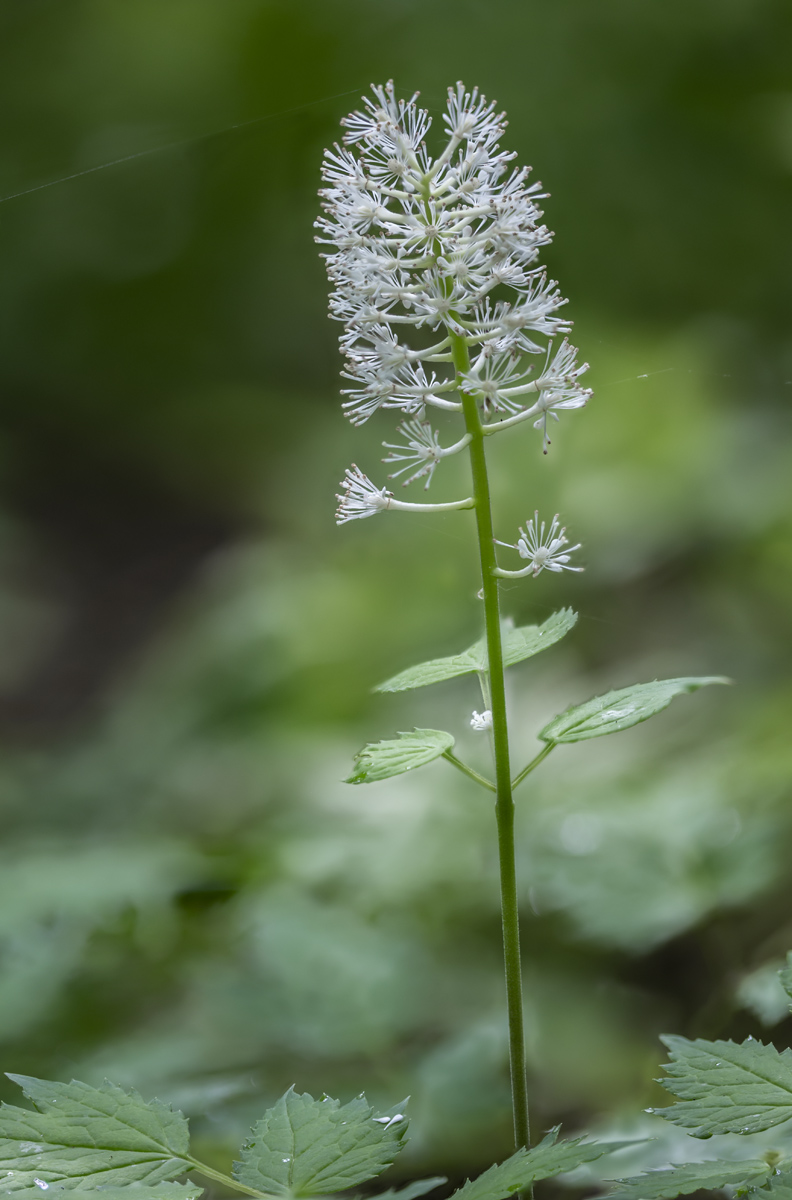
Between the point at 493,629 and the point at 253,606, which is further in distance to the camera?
the point at 253,606

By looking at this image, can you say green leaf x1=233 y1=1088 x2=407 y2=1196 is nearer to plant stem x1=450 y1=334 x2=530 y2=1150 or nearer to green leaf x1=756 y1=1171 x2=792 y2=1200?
plant stem x1=450 y1=334 x2=530 y2=1150

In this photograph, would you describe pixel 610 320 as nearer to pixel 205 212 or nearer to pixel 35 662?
pixel 205 212

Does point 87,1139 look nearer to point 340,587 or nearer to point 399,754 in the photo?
point 399,754

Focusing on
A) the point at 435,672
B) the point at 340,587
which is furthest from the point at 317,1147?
the point at 340,587

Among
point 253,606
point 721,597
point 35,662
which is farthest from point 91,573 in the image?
point 721,597

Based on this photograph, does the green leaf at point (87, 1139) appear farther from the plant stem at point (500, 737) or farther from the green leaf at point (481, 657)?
the green leaf at point (481, 657)

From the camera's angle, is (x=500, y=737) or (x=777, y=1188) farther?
(x=500, y=737)

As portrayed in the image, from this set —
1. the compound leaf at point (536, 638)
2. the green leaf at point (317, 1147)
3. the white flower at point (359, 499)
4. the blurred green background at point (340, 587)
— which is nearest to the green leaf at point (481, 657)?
the compound leaf at point (536, 638)
